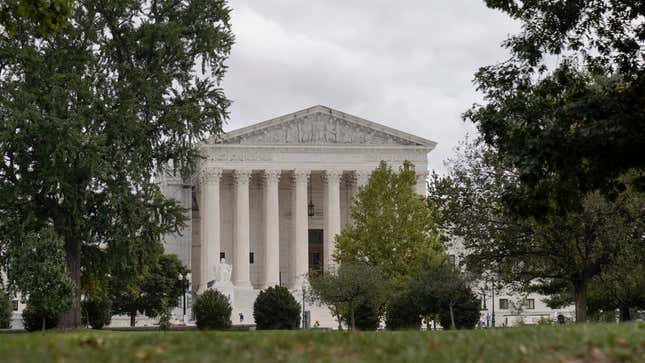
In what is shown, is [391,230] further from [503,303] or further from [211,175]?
[503,303]

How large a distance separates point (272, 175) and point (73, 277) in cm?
5240

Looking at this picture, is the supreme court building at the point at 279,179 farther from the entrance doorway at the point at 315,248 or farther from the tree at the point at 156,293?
the tree at the point at 156,293

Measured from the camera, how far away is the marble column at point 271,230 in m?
88.1

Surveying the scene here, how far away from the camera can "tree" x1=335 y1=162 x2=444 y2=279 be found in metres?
53.1

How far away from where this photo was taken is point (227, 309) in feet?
158

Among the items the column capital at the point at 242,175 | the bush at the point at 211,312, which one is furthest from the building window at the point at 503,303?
the bush at the point at 211,312

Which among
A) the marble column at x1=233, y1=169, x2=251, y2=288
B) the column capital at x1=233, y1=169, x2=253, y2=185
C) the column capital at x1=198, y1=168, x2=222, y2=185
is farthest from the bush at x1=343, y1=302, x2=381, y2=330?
the column capital at x1=198, y1=168, x2=222, y2=185

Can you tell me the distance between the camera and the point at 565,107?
71.3ft

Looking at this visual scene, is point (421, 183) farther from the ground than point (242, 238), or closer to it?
farther from the ground

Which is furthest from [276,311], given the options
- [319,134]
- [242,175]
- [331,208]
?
[319,134]

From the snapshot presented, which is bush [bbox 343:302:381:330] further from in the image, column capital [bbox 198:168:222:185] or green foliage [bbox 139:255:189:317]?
column capital [bbox 198:168:222:185]

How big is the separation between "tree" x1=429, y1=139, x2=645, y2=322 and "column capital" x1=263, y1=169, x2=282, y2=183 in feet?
162

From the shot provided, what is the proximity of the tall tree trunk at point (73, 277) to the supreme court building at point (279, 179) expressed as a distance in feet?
152

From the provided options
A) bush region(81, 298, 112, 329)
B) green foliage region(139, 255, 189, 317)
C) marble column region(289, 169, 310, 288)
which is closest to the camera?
bush region(81, 298, 112, 329)
